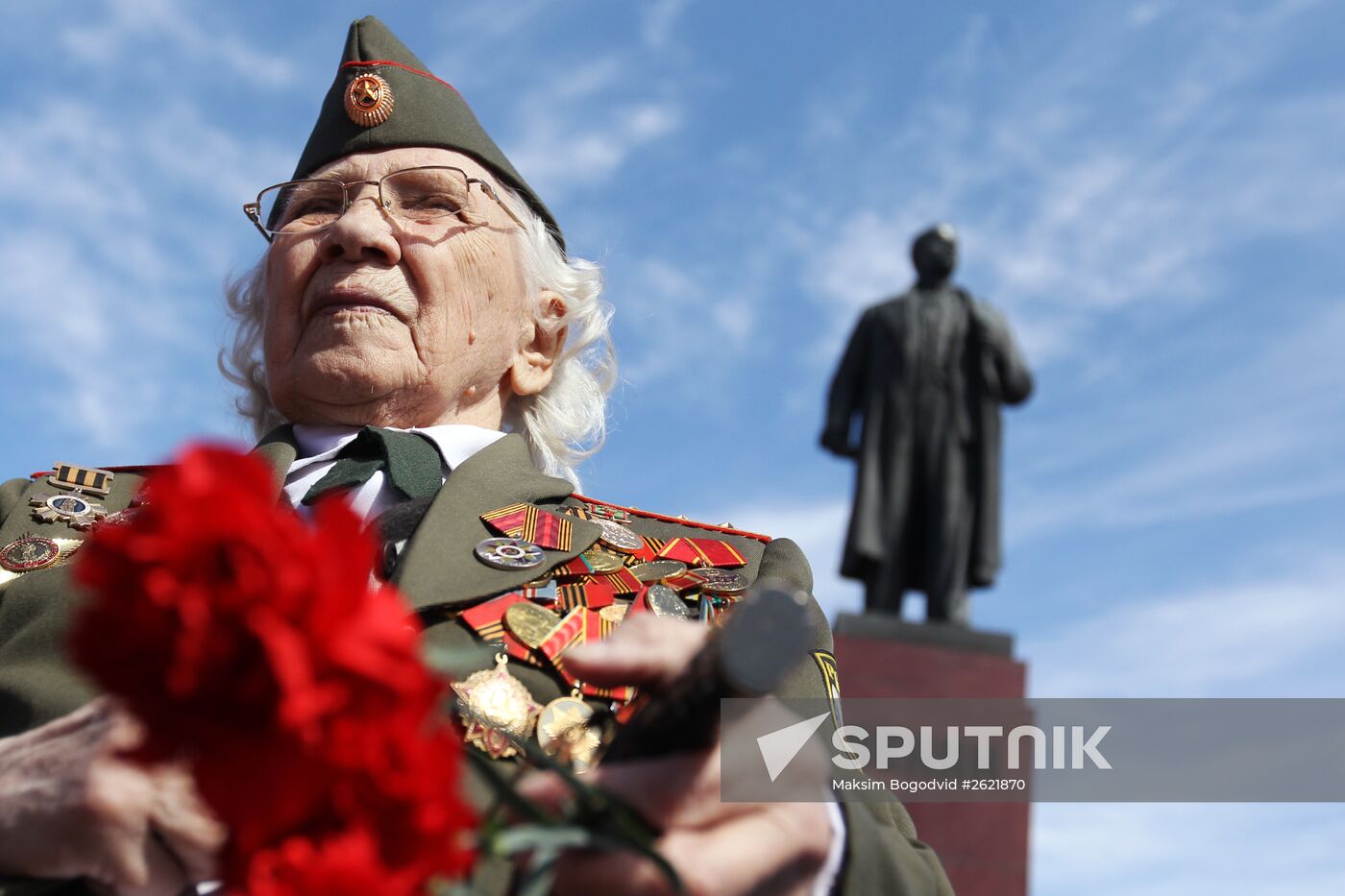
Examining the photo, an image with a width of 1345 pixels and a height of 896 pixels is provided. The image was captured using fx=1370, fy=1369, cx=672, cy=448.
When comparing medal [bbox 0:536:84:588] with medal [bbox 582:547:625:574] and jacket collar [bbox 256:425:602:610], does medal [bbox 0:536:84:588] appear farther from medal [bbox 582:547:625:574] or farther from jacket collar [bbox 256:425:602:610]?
medal [bbox 582:547:625:574]

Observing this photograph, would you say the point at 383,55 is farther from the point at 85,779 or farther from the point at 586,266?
the point at 85,779

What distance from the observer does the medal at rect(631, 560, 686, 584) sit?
2.36 metres

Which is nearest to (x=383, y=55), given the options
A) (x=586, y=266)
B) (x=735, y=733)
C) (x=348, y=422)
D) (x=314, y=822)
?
(x=586, y=266)

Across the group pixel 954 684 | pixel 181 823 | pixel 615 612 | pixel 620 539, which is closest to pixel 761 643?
pixel 181 823

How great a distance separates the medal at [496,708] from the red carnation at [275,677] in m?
1.02

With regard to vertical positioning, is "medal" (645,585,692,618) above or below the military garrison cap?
below

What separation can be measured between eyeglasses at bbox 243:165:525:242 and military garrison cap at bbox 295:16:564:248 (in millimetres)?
145

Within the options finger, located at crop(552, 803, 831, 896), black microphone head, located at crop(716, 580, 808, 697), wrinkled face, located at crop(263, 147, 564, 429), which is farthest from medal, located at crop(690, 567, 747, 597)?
black microphone head, located at crop(716, 580, 808, 697)

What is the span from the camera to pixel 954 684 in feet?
28.0

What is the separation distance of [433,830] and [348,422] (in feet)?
6.34

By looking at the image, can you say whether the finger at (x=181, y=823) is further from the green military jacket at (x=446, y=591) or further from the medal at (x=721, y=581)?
the medal at (x=721, y=581)

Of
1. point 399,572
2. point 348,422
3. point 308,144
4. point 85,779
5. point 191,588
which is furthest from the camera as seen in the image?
point 308,144

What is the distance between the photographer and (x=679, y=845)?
3.73 feet

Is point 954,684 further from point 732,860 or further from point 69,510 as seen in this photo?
point 732,860
